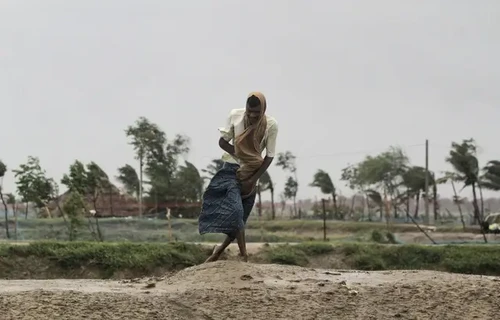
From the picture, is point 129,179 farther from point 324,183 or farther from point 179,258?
point 179,258

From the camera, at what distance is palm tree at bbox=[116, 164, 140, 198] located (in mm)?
39366

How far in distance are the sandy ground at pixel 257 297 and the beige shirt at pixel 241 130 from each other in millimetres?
1083

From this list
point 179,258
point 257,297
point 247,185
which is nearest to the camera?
point 257,297

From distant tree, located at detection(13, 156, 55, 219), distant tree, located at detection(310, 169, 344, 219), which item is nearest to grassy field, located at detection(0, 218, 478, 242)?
distant tree, located at detection(13, 156, 55, 219)

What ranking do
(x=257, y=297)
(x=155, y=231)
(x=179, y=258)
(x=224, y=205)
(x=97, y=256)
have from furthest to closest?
(x=155, y=231) → (x=179, y=258) → (x=97, y=256) → (x=224, y=205) → (x=257, y=297)

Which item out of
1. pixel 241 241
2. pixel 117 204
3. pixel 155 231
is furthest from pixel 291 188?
pixel 241 241

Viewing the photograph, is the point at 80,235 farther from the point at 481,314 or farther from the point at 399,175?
the point at 399,175

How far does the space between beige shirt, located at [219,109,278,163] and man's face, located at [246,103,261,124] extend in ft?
0.37

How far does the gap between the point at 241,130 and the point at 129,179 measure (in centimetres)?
3406

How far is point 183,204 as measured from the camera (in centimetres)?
3622

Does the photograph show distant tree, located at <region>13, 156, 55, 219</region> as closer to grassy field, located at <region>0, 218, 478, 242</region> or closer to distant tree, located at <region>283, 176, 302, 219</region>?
grassy field, located at <region>0, 218, 478, 242</region>

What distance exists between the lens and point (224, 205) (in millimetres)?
6285

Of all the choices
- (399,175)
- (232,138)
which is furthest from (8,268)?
(399,175)

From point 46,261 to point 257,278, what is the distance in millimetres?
6322
